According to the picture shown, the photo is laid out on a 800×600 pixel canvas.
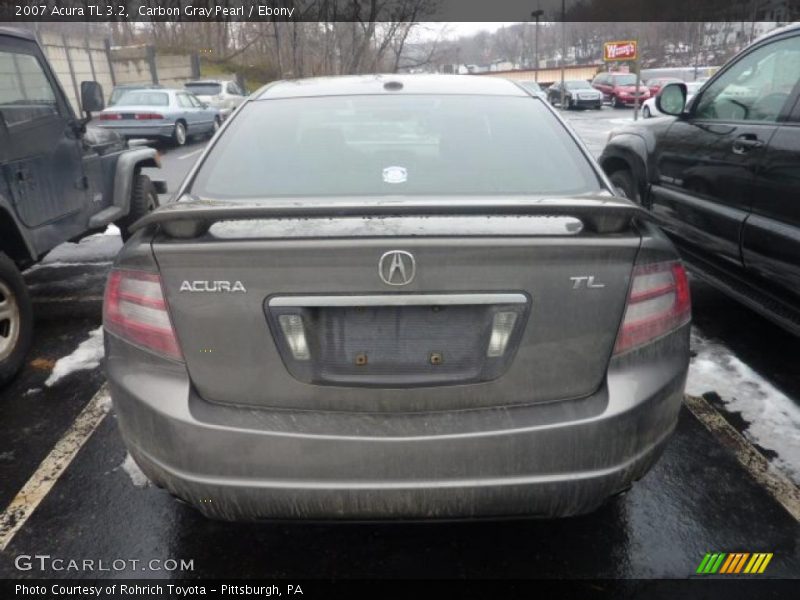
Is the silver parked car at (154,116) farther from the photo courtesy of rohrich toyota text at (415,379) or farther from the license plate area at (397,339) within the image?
the license plate area at (397,339)

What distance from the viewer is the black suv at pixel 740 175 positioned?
11.2 feet

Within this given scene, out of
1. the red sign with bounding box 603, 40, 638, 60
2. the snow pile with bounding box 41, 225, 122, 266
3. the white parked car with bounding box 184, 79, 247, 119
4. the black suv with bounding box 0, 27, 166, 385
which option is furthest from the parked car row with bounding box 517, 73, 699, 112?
the black suv with bounding box 0, 27, 166, 385

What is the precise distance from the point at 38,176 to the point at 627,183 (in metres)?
4.68

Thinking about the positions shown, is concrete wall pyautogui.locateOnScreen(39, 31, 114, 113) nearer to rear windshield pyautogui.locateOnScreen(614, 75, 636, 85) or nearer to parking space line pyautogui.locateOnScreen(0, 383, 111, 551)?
parking space line pyautogui.locateOnScreen(0, 383, 111, 551)

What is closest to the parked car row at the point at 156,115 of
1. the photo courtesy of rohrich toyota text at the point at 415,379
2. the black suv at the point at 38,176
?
the black suv at the point at 38,176

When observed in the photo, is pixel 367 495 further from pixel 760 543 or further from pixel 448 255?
pixel 760 543

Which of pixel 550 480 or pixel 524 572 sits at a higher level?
pixel 550 480

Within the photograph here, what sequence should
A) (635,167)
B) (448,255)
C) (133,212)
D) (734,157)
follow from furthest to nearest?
(133,212) → (635,167) → (734,157) → (448,255)

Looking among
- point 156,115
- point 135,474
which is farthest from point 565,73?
point 135,474

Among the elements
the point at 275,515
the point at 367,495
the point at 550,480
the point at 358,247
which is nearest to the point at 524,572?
the point at 550,480

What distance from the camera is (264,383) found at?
6.24ft

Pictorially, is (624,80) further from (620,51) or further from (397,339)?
(397,339)

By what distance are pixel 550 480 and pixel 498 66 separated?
91.9m

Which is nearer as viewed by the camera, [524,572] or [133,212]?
[524,572]
